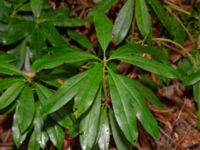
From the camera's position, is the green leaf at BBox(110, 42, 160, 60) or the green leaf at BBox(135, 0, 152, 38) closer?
the green leaf at BBox(110, 42, 160, 60)

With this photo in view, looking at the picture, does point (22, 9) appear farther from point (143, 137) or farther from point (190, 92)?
point (190, 92)

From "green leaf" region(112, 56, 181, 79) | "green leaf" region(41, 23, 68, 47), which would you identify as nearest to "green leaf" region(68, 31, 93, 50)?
"green leaf" region(41, 23, 68, 47)

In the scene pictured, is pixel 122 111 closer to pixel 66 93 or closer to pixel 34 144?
pixel 66 93

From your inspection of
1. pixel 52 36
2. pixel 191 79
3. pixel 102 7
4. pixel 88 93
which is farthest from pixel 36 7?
pixel 191 79

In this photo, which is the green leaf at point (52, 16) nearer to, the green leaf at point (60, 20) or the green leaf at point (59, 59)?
the green leaf at point (60, 20)

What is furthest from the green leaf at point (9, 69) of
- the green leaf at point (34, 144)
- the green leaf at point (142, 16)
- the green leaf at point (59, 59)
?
the green leaf at point (142, 16)

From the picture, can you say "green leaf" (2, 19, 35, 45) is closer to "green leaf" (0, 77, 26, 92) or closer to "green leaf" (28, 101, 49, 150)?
"green leaf" (0, 77, 26, 92)
